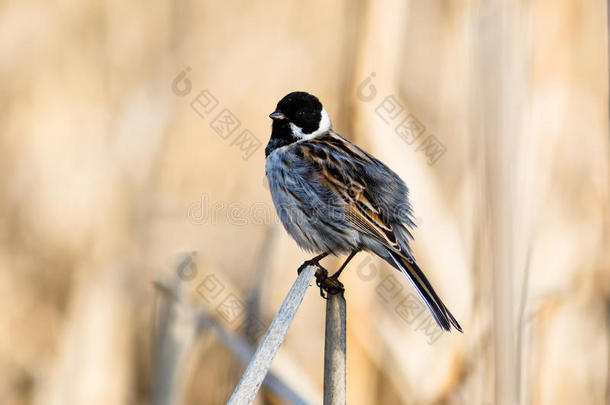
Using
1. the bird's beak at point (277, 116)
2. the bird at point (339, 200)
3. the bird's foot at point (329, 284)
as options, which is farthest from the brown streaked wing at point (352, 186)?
the bird's foot at point (329, 284)

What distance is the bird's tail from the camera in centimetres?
183

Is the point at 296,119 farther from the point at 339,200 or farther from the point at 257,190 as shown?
the point at 257,190

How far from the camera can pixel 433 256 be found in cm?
255

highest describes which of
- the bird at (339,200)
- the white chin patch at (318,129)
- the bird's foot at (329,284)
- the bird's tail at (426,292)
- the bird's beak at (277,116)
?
the bird's beak at (277,116)

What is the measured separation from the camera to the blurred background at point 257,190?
2369 millimetres

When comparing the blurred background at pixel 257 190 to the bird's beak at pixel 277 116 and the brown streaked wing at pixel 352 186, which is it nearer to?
the brown streaked wing at pixel 352 186

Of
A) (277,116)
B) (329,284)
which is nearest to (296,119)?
(277,116)

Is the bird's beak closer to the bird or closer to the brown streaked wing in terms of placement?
the bird

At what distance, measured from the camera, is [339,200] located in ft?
7.64

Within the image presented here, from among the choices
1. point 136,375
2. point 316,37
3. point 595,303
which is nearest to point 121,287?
point 136,375

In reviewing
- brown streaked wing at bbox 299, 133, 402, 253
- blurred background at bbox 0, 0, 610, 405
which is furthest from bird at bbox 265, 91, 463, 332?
blurred background at bbox 0, 0, 610, 405

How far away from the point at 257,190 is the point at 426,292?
132 cm

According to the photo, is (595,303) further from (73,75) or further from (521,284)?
(73,75)

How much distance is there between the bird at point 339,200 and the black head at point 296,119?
0.07m
